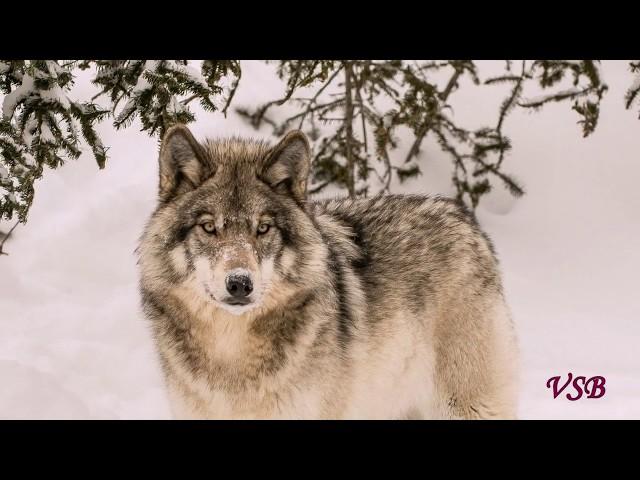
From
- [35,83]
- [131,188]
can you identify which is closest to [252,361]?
[35,83]

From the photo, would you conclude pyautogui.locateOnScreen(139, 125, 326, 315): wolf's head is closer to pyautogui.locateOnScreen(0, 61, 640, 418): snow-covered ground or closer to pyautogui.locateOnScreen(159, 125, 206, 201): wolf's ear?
pyautogui.locateOnScreen(159, 125, 206, 201): wolf's ear

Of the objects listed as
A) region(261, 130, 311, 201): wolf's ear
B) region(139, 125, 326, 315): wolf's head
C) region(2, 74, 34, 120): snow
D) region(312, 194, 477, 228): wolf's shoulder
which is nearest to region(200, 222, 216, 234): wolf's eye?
A: region(139, 125, 326, 315): wolf's head

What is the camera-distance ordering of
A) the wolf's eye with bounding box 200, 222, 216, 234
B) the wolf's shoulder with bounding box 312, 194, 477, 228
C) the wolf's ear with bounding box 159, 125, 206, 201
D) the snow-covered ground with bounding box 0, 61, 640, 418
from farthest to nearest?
1. the snow-covered ground with bounding box 0, 61, 640, 418
2. the wolf's shoulder with bounding box 312, 194, 477, 228
3. the wolf's ear with bounding box 159, 125, 206, 201
4. the wolf's eye with bounding box 200, 222, 216, 234

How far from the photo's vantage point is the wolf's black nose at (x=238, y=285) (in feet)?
11.1

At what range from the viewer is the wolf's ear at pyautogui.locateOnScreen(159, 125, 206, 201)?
12.3 ft

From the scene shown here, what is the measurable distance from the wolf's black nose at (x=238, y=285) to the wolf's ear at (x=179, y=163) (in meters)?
0.66

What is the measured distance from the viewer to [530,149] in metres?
10.6

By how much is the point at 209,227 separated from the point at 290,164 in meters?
0.57

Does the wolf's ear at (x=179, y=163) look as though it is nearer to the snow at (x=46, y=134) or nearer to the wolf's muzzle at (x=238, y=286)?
the wolf's muzzle at (x=238, y=286)

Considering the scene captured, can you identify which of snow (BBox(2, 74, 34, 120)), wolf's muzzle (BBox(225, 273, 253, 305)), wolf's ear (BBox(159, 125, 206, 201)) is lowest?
wolf's muzzle (BBox(225, 273, 253, 305))

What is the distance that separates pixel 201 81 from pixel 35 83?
899 millimetres

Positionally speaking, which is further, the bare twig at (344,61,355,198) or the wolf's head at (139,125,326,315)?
the bare twig at (344,61,355,198)

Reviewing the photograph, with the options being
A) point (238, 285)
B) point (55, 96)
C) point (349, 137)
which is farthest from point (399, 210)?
point (349, 137)

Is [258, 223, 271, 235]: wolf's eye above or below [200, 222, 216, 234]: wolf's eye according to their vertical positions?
above
